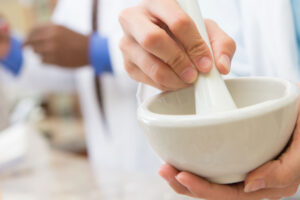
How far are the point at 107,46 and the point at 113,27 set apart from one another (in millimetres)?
51

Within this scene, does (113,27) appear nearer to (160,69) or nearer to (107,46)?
(107,46)

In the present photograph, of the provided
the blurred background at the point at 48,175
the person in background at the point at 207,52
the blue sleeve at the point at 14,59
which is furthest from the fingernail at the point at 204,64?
the blue sleeve at the point at 14,59

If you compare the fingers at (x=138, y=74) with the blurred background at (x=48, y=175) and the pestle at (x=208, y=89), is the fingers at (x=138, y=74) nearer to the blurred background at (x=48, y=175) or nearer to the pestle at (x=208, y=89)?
the pestle at (x=208, y=89)

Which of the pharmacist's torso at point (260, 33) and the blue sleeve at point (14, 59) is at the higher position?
the pharmacist's torso at point (260, 33)

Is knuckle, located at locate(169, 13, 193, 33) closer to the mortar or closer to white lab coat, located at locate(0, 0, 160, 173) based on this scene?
the mortar

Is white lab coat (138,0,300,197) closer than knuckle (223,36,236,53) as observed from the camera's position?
No

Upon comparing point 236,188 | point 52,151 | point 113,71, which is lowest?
point 52,151

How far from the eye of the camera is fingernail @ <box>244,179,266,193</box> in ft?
1.01

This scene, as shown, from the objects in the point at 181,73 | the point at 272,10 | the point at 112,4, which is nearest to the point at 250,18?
the point at 272,10

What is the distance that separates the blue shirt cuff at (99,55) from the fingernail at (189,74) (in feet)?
1.40

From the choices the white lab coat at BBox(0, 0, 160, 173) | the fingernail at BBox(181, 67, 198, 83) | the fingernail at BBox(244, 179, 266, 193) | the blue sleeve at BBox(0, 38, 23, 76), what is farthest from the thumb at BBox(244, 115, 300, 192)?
the blue sleeve at BBox(0, 38, 23, 76)

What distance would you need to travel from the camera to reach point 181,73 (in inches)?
Answer: 13.8

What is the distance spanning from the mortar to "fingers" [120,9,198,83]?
0.05 m

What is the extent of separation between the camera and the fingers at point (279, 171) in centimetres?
31
